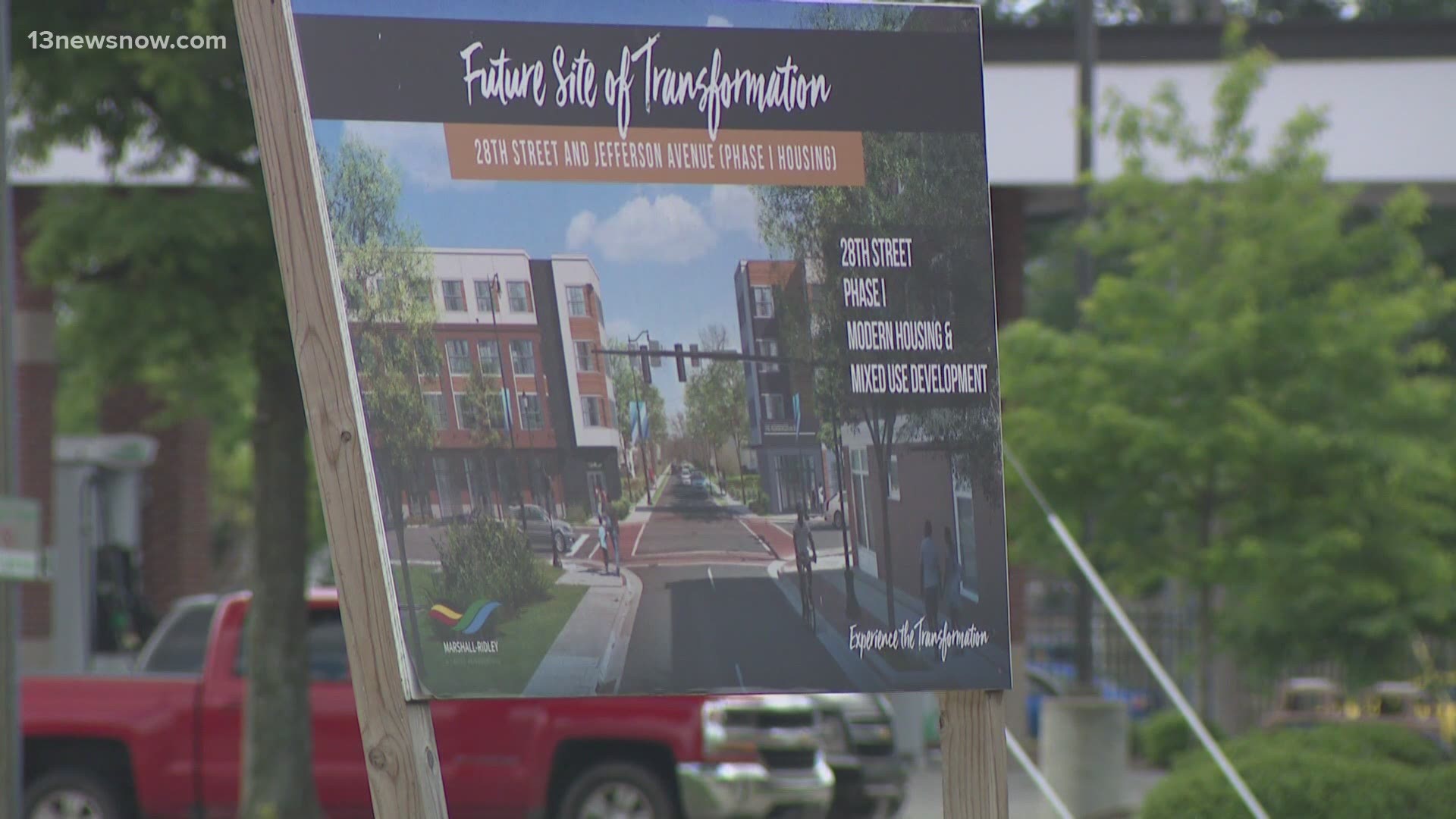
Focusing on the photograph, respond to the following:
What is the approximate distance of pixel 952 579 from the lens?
165 inches

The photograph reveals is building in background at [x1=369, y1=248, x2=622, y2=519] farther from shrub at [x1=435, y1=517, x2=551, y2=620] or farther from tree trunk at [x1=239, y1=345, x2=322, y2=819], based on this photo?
tree trunk at [x1=239, y1=345, x2=322, y2=819]

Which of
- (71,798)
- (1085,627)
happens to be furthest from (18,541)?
(1085,627)

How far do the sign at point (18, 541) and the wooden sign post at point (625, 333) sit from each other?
605cm

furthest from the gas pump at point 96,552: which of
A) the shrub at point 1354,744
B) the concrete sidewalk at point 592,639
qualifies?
the concrete sidewalk at point 592,639

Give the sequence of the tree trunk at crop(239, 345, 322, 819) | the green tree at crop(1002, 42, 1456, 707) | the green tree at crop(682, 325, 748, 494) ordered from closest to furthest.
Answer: the green tree at crop(682, 325, 748, 494) → the tree trunk at crop(239, 345, 322, 819) → the green tree at crop(1002, 42, 1456, 707)

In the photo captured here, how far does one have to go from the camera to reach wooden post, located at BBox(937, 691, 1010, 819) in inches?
169

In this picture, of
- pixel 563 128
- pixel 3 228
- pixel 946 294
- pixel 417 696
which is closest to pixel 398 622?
pixel 417 696

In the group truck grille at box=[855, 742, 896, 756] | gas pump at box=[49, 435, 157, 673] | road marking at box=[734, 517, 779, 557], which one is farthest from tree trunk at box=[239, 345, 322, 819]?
gas pump at box=[49, 435, 157, 673]

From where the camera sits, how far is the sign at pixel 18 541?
9.30 m

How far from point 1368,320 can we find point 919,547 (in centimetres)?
978

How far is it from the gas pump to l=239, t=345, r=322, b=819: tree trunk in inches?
310

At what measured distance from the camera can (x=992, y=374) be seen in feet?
14.1

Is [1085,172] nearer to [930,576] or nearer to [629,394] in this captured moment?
[930,576]

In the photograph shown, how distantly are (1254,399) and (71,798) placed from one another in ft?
29.1
